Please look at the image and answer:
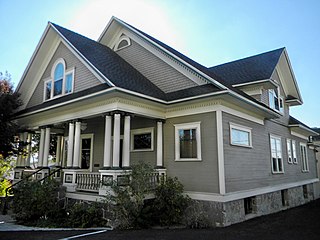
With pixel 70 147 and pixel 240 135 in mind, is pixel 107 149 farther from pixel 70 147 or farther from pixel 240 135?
pixel 240 135

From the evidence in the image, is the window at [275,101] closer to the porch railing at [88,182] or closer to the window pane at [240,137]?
the window pane at [240,137]

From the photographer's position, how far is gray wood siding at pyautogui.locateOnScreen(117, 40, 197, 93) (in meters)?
11.1

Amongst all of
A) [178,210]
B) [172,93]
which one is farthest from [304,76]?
[178,210]

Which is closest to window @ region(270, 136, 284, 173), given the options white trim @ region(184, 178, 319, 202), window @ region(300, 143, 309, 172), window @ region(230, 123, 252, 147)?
white trim @ region(184, 178, 319, 202)

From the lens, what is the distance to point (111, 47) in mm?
14461

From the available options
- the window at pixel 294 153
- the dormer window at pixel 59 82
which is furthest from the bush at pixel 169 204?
the window at pixel 294 153

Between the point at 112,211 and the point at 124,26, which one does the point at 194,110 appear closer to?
the point at 112,211

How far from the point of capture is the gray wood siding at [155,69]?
439 inches

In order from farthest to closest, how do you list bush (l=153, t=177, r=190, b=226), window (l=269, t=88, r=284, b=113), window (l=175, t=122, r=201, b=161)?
window (l=269, t=88, r=284, b=113) → window (l=175, t=122, r=201, b=161) → bush (l=153, t=177, r=190, b=226)

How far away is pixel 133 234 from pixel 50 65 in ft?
32.6

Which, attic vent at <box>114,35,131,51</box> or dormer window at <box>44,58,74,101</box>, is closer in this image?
dormer window at <box>44,58,74,101</box>

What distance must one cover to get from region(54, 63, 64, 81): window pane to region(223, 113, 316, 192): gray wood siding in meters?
8.03

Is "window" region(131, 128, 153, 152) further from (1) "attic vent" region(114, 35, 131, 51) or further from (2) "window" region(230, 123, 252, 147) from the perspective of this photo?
(1) "attic vent" region(114, 35, 131, 51)

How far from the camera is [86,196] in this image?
9.30 meters
